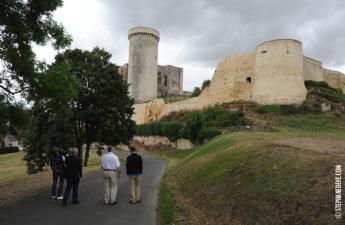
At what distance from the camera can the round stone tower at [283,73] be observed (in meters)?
41.3

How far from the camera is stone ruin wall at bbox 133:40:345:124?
136 feet

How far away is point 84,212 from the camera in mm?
10539

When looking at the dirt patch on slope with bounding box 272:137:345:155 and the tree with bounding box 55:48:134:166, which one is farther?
the tree with bounding box 55:48:134:166

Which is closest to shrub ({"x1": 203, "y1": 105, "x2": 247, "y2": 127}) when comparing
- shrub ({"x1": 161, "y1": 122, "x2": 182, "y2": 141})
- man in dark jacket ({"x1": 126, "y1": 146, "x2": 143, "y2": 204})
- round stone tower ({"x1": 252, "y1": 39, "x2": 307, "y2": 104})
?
shrub ({"x1": 161, "y1": 122, "x2": 182, "y2": 141})

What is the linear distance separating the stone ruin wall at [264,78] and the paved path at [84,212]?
30824mm

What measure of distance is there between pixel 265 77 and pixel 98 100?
76.2 feet

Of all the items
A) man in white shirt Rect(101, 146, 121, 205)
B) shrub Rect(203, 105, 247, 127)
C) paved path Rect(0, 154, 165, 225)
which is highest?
shrub Rect(203, 105, 247, 127)

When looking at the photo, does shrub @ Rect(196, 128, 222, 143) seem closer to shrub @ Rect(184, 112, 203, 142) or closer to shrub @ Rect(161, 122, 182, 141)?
shrub @ Rect(184, 112, 203, 142)

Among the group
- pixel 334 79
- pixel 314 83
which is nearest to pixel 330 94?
pixel 314 83

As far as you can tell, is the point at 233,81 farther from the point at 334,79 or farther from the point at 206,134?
the point at 206,134

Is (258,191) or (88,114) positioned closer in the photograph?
(258,191)

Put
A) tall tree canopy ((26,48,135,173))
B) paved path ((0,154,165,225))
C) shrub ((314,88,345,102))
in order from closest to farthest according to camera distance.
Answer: paved path ((0,154,165,225)) → tall tree canopy ((26,48,135,173)) → shrub ((314,88,345,102))

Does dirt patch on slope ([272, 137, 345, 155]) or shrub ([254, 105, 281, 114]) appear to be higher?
shrub ([254, 105, 281, 114])

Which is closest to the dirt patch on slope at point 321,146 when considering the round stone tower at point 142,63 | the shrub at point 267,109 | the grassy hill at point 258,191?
the grassy hill at point 258,191
